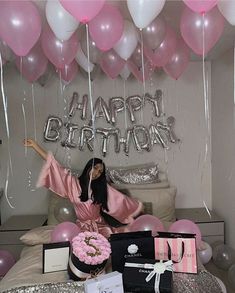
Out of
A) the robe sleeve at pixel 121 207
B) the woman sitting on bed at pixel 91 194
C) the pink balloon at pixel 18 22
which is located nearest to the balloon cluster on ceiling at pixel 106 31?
the pink balloon at pixel 18 22

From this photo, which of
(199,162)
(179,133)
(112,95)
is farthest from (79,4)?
(199,162)

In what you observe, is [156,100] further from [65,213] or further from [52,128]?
[65,213]

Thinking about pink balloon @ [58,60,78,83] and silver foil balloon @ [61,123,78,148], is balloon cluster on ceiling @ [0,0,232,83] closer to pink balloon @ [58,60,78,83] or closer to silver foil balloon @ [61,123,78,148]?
pink balloon @ [58,60,78,83]

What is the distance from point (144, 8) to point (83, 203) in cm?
155

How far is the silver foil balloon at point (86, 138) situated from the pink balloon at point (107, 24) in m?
1.42

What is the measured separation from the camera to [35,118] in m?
3.22

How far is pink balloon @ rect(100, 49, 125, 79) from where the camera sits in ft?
7.86

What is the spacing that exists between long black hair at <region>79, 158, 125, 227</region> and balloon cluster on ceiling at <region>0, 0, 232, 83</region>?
82 cm

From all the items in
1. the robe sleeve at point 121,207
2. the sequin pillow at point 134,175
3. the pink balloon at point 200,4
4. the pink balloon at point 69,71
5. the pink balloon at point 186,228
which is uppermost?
the pink balloon at point 200,4

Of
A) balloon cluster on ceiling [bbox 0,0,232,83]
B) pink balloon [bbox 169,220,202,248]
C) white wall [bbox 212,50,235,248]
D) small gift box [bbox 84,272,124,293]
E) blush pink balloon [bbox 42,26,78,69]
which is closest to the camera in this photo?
small gift box [bbox 84,272,124,293]

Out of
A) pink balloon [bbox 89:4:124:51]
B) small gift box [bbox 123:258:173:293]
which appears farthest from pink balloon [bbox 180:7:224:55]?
small gift box [bbox 123:258:173:293]

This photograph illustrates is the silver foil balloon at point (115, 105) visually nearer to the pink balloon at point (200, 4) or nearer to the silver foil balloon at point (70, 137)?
the silver foil balloon at point (70, 137)

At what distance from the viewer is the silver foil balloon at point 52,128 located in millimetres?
3199

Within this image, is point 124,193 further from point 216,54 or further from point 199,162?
point 216,54
